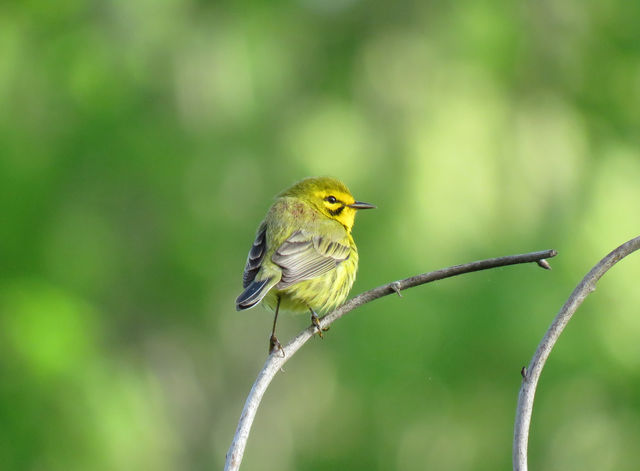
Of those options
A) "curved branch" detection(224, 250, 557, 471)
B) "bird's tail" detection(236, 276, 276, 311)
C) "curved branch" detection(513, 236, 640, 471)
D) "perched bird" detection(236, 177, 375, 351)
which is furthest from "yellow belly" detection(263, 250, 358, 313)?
"curved branch" detection(513, 236, 640, 471)

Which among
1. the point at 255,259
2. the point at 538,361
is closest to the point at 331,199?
the point at 255,259

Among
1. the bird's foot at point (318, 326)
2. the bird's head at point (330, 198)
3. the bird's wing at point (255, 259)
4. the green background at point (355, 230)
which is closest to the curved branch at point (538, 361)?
the bird's foot at point (318, 326)

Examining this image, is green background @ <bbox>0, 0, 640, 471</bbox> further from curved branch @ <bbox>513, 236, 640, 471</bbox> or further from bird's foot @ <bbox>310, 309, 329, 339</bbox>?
curved branch @ <bbox>513, 236, 640, 471</bbox>

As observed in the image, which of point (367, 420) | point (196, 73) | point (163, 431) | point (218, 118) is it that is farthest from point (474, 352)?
point (196, 73)

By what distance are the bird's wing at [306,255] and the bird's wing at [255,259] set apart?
0.35 ft

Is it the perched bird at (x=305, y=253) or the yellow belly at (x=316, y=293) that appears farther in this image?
the yellow belly at (x=316, y=293)

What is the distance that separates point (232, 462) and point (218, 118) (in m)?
7.18

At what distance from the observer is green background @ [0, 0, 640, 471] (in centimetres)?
697

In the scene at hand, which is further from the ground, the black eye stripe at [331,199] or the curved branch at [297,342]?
the curved branch at [297,342]

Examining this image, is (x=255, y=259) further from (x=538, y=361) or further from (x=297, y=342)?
(x=538, y=361)

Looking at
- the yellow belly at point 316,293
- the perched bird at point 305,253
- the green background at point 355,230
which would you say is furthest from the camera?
the green background at point 355,230

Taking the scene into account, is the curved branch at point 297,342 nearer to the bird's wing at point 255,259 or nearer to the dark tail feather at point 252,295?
the dark tail feather at point 252,295

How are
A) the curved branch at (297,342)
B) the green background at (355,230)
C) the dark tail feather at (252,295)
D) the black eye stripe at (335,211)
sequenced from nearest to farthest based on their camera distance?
1. the curved branch at (297,342)
2. the dark tail feather at (252,295)
3. the black eye stripe at (335,211)
4. the green background at (355,230)

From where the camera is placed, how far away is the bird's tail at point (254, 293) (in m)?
3.91
